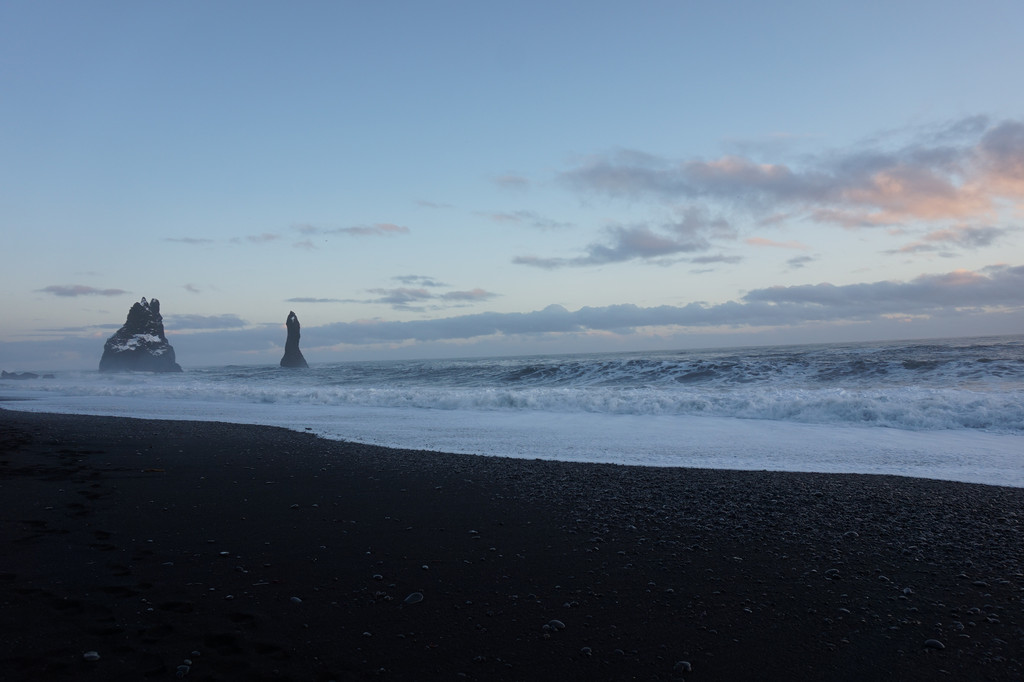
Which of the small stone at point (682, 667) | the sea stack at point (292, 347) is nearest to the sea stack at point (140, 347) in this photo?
the sea stack at point (292, 347)

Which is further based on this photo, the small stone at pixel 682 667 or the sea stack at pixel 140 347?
the sea stack at pixel 140 347

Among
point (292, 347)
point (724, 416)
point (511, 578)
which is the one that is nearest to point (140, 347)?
point (292, 347)

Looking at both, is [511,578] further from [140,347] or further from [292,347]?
[140,347]

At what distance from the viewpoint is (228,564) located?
13.9 ft

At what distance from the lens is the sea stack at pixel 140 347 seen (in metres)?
84.9

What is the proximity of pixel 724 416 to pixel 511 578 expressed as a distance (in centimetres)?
1183

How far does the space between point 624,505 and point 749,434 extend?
6.60 metres

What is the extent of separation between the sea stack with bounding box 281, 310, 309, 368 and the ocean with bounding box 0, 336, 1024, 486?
213 ft

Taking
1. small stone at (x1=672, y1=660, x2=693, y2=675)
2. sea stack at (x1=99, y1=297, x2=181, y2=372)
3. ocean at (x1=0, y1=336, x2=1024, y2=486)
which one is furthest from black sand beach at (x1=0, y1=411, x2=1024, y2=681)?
sea stack at (x1=99, y1=297, x2=181, y2=372)

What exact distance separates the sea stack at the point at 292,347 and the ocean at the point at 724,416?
6493 cm

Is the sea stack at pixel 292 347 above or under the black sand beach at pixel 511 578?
above

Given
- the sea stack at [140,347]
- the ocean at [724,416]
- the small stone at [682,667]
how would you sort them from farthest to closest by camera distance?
the sea stack at [140,347] → the ocean at [724,416] → the small stone at [682,667]

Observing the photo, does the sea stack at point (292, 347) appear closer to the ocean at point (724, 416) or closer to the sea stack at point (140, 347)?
the sea stack at point (140, 347)

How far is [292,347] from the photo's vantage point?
294ft
